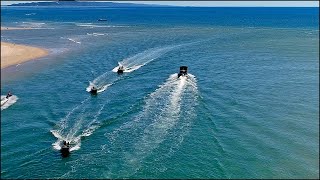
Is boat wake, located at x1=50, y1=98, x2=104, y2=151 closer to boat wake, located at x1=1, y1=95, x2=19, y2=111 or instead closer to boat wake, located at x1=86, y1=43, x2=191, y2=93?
boat wake, located at x1=1, y1=95, x2=19, y2=111

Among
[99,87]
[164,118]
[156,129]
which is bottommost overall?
[99,87]

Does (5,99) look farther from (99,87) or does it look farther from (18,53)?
(18,53)

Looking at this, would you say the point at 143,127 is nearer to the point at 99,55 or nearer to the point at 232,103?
the point at 232,103

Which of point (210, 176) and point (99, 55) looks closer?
point (210, 176)

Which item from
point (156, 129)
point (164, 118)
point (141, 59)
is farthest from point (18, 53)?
point (156, 129)

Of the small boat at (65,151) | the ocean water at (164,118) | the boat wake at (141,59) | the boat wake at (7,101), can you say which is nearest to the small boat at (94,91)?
the ocean water at (164,118)

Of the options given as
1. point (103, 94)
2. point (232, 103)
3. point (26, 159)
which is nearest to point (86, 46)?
point (103, 94)

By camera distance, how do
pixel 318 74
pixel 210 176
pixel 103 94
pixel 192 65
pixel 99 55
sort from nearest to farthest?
1. pixel 210 176
2. pixel 103 94
3. pixel 318 74
4. pixel 192 65
5. pixel 99 55
